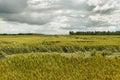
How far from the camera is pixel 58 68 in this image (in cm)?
2120

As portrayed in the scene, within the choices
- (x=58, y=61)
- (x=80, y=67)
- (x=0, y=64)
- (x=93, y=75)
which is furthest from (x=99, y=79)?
(x=0, y=64)

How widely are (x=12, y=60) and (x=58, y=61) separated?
3178 mm

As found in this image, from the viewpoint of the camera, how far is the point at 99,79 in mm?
19938

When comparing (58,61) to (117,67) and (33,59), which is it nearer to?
(33,59)

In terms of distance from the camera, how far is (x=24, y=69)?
21094 millimetres

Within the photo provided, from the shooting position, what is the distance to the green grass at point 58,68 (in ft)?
66.2

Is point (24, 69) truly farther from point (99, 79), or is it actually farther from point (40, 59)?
point (99, 79)

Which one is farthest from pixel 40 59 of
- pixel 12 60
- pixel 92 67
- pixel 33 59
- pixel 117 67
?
pixel 117 67

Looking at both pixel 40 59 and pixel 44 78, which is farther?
pixel 40 59

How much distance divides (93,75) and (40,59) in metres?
3.96

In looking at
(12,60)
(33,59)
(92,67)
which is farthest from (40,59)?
(92,67)

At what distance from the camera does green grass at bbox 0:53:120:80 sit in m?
20.2

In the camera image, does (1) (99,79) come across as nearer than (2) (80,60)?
Yes

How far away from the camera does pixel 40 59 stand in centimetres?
2197
